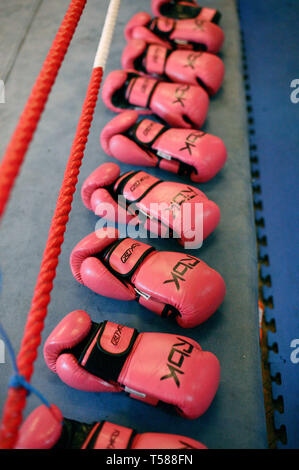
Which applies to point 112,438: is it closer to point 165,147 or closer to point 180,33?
point 165,147

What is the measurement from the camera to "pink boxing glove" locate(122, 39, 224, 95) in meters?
2.03

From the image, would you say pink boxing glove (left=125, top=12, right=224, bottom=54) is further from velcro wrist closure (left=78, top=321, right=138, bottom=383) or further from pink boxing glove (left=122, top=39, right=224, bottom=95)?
velcro wrist closure (left=78, top=321, right=138, bottom=383)

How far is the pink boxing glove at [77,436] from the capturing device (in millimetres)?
892

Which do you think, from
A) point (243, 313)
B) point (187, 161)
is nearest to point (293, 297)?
point (243, 313)

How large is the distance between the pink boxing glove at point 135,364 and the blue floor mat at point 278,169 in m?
0.49

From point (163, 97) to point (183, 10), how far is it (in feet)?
3.54

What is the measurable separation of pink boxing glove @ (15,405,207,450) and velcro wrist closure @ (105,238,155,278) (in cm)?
52

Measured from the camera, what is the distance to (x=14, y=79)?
2359 mm

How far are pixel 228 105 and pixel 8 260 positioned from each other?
5.28ft

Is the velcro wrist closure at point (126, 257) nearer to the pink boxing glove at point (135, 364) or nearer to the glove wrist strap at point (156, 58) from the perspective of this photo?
the pink boxing glove at point (135, 364)

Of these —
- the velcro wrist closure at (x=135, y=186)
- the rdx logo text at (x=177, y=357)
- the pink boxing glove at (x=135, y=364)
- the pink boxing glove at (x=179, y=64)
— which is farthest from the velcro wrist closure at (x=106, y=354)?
the pink boxing glove at (x=179, y=64)

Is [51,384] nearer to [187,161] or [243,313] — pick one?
[243,313]

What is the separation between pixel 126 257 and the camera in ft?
4.34

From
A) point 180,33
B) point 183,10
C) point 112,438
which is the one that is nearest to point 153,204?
point 112,438
